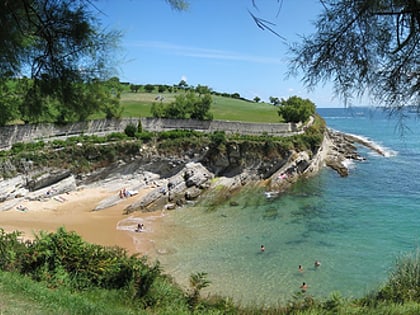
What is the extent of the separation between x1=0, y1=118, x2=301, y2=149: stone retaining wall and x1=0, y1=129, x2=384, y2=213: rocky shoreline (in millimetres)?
3854

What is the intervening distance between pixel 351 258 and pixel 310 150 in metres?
20.0

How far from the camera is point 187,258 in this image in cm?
1864

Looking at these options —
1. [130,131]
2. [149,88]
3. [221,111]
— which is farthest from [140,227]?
[149,88]

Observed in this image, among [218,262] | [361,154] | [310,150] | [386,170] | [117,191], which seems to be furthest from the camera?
[361,154]

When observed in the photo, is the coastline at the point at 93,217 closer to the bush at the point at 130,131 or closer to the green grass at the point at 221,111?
the bush at the point at 130,131

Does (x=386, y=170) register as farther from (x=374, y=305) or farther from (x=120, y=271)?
(x=120, y=271)

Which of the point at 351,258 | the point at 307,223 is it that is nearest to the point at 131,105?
the point at 307,223

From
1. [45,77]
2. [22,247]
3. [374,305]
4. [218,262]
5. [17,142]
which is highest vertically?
[45,77]

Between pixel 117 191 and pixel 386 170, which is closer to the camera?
pixel 117 191

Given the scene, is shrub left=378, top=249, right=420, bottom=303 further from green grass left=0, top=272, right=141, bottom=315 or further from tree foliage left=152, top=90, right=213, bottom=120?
tree foliage left=152, top=90, right=213, bottom=120

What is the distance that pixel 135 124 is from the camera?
3681cm

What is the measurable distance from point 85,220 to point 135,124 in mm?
15371

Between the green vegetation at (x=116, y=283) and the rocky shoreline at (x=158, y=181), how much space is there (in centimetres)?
1558

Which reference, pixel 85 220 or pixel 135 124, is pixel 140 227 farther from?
pixel 135 124
